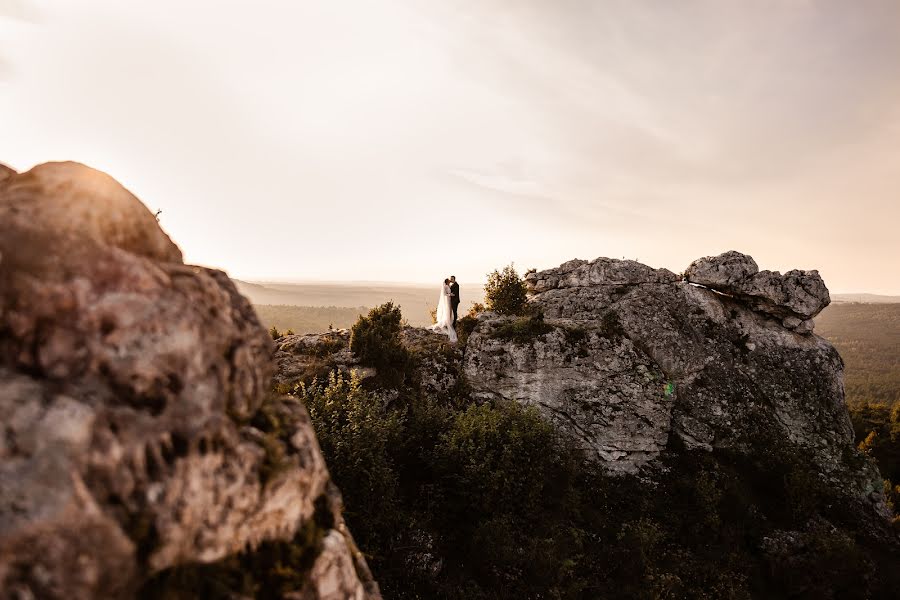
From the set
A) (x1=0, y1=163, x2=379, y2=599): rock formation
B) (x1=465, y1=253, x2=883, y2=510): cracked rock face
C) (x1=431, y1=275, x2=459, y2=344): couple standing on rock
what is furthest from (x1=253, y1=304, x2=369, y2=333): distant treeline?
(x1=0, y1=163, x2=379, y2=599): rock formation

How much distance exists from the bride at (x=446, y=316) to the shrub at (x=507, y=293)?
2.72 m

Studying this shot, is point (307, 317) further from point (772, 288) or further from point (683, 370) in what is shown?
point (772, 288)

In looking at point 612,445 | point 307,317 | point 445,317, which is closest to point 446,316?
point 445,317

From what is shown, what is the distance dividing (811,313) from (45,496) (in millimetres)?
26287

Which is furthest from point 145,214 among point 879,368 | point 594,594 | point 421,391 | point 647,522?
point 879,368

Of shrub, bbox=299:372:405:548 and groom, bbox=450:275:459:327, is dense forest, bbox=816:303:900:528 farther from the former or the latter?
shrub, bbox=299:372:405:548

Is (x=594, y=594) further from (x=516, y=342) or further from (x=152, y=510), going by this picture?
(x=152, y=510)

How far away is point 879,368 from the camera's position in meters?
122

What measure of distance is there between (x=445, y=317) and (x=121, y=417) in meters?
17.1

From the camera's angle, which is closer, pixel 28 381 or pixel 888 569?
pixel 28 381

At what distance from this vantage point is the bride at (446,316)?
64.7ft

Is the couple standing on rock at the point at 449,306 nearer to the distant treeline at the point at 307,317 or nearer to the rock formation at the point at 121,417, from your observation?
the rock formation at the point at 121,417

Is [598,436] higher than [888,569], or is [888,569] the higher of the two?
[598,436]

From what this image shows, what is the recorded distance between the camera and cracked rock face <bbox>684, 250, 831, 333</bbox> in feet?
64.8
